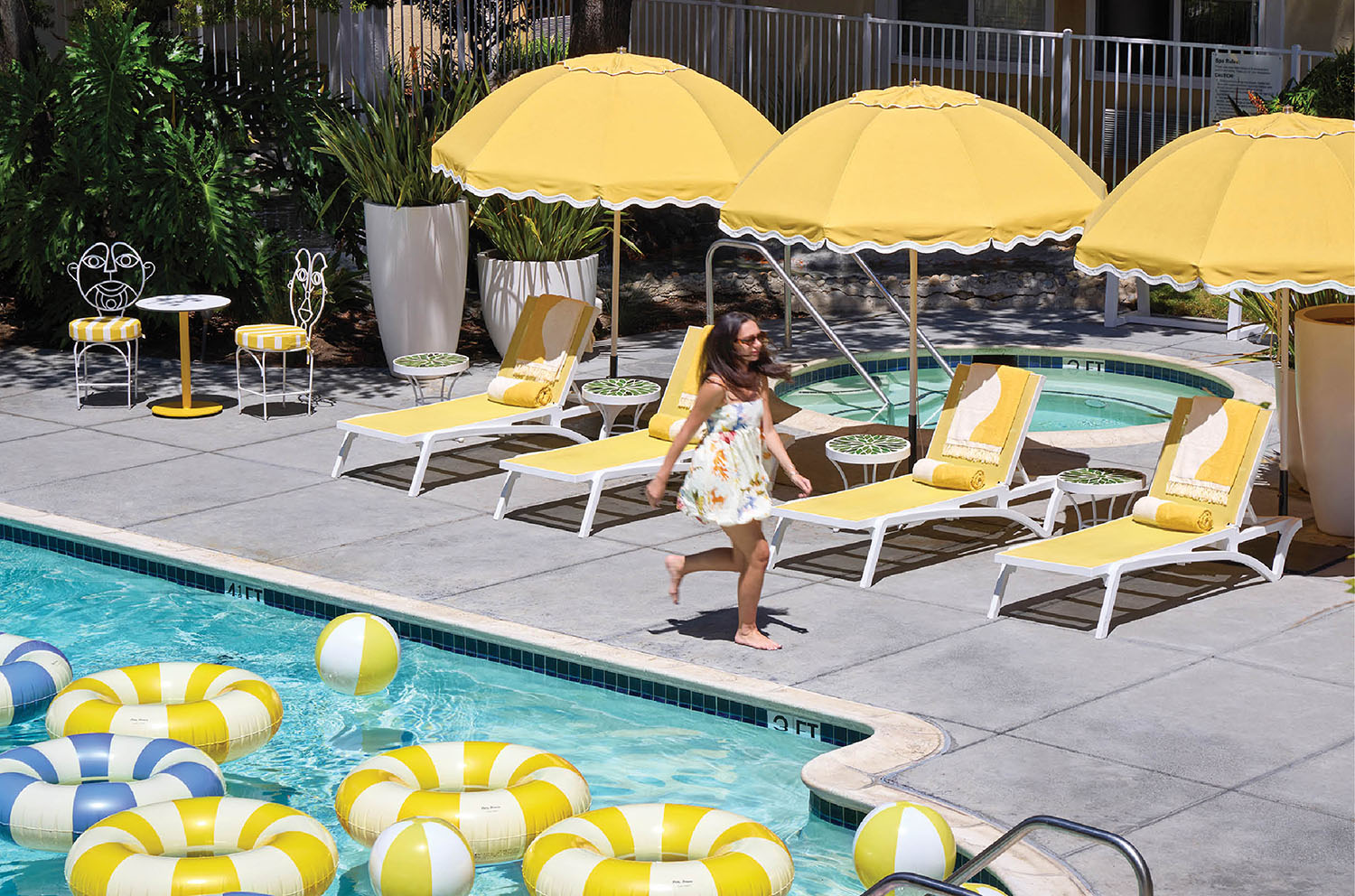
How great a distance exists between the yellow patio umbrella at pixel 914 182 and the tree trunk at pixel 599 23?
796cm

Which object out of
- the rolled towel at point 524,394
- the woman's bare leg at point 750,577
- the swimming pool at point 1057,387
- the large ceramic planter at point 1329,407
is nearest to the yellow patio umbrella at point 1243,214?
the large ceramic planter at point 1329,407

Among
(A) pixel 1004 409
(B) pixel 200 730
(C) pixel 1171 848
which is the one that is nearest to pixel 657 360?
(A) pixel 1004 409

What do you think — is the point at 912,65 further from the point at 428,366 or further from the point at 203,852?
the point at 203,852

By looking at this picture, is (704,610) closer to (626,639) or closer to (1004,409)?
(626,639)

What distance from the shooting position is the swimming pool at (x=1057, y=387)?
15844 millimetres

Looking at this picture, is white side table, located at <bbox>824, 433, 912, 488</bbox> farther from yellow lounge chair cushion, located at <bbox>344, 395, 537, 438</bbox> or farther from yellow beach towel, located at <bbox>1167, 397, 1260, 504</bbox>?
yellow lounge chair cushion, located at <bbox>344, 395, 537, 438</bbox>

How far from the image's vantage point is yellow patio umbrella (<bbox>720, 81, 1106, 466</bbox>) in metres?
10.9

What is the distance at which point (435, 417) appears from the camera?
12.8 metres

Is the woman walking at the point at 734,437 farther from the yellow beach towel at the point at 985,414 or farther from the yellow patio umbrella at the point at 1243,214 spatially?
the yellow beach towel at the point at 985,414

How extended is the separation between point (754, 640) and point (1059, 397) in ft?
26.4

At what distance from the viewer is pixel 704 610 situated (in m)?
9.99

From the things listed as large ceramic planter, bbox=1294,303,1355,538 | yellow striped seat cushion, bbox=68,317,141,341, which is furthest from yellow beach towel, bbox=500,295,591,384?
large ceramic planter, bbox=1294,303,1355,538

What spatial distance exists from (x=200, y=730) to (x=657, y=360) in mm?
9306

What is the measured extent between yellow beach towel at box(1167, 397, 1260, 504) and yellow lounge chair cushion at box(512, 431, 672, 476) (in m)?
3.08
